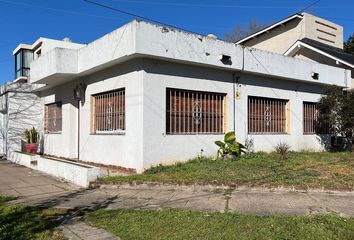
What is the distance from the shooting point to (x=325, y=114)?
15.7 meters

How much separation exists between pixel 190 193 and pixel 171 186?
0.59 metres

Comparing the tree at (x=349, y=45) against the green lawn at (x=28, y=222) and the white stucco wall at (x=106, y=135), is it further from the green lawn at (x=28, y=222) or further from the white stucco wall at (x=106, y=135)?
the green lawn at (x=28, y=222)

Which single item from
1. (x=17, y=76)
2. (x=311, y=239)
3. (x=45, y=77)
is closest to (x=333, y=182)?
(x=311, y=239)

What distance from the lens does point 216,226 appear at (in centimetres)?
571

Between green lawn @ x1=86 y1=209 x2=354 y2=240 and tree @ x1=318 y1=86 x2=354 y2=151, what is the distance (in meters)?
9.67

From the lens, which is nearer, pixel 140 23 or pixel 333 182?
pixel 333 182

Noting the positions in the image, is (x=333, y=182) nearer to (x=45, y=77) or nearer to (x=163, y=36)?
(x=163, y=36)


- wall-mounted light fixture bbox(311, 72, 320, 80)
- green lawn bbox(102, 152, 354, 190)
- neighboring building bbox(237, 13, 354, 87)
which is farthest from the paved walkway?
neighboring building bbox(237, 13, 354, 87)

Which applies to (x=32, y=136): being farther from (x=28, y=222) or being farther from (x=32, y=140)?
(x=28, y=222)

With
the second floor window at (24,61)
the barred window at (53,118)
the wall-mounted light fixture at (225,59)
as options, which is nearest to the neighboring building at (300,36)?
the wall-mounted light fixture at (225,59)

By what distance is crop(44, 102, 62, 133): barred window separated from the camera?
1577cm

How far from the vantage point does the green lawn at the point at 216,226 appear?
530cm

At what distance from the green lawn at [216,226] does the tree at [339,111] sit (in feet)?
31.7

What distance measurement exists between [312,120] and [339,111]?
1680 millimetres
